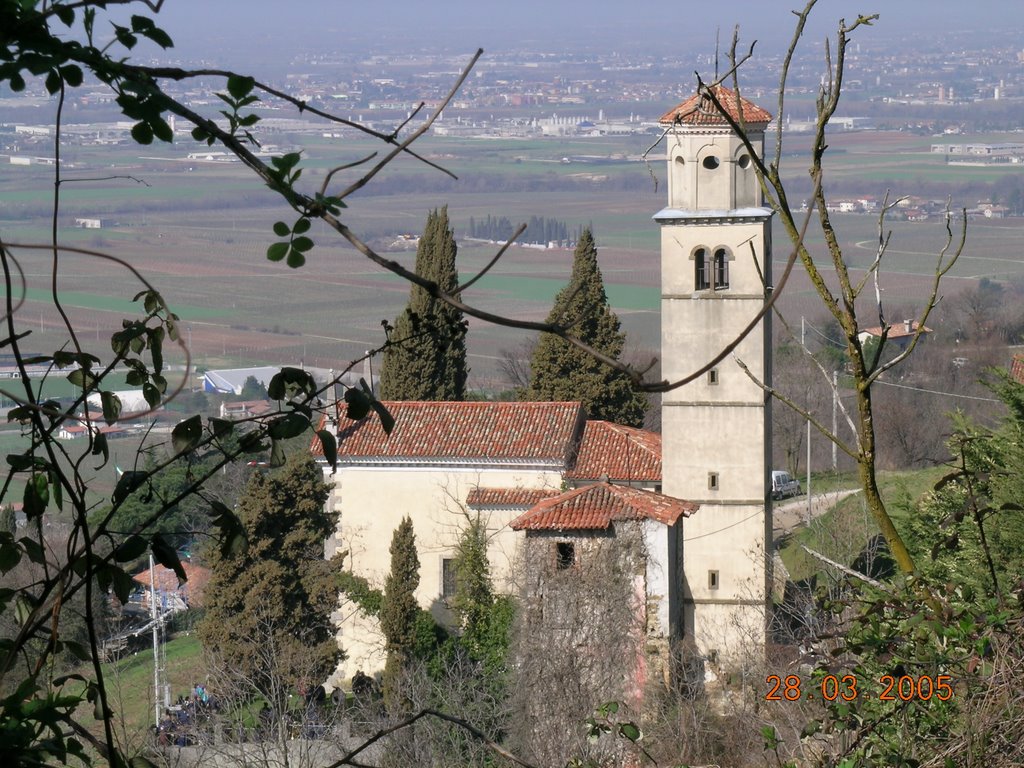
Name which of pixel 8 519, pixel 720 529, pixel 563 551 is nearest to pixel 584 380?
pixel 720 529

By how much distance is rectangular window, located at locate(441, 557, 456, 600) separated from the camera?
76.9ft

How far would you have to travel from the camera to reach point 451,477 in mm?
23703

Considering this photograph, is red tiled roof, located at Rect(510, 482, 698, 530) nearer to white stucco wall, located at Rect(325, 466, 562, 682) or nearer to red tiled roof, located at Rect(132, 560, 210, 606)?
white stucco wall, located at Rect(325, 466, 562, 682)

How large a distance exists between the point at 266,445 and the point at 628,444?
70.8 feet

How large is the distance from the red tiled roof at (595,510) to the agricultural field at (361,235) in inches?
1096

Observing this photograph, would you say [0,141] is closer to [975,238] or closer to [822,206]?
[822,206]

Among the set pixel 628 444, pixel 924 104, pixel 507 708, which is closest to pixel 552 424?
pixel 628 444

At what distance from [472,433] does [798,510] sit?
11.4 m

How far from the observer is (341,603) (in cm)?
2370

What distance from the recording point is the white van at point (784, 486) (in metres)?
36.7

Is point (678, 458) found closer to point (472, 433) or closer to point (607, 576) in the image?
point (472, 433)

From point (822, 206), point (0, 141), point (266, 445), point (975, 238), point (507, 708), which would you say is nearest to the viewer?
point (266, 445)

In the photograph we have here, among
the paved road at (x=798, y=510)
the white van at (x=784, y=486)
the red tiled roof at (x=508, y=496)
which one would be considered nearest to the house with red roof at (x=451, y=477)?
the red tiled roof at (x=508, y=496)
